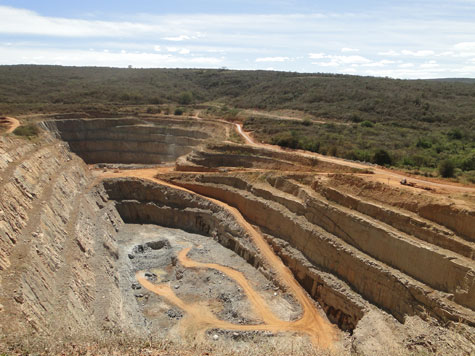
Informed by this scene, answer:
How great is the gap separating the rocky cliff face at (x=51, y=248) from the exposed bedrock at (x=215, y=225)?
343cm

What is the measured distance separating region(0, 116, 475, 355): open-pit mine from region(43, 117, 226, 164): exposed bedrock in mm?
16375

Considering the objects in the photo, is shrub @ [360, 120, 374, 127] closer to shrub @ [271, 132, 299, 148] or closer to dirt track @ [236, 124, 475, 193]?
shrub @ [271, 132, 299, 148]

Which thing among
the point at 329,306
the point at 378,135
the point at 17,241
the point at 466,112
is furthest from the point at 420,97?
the point at 17,241

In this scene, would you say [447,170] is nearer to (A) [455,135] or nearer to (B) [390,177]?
(B) [390,177]

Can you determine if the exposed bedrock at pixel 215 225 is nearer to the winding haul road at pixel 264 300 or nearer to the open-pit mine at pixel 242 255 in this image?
the open-pit mine at pixel 242 255

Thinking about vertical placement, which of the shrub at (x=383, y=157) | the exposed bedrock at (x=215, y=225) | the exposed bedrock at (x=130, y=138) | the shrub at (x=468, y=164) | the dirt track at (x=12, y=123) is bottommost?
the exposed bedrock at (x=215, y=225)

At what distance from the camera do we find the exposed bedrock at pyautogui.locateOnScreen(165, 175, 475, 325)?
65.4 feet

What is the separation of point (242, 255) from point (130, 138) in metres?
37.1

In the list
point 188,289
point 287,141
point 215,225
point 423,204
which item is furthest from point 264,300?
point 287,141

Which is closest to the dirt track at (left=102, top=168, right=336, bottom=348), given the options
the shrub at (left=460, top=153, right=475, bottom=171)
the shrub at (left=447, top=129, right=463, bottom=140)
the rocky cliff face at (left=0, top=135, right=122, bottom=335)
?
the rocky cliff face at (left=0, top=135, right=122, bottom=335)

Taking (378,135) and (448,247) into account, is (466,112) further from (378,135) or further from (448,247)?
(448,247)

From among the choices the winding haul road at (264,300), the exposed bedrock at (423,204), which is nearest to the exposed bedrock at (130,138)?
the winding haul road at (264,300)

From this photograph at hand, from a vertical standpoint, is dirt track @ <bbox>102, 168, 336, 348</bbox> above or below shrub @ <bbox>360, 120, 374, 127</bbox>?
below

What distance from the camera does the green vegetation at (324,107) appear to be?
42.6m
